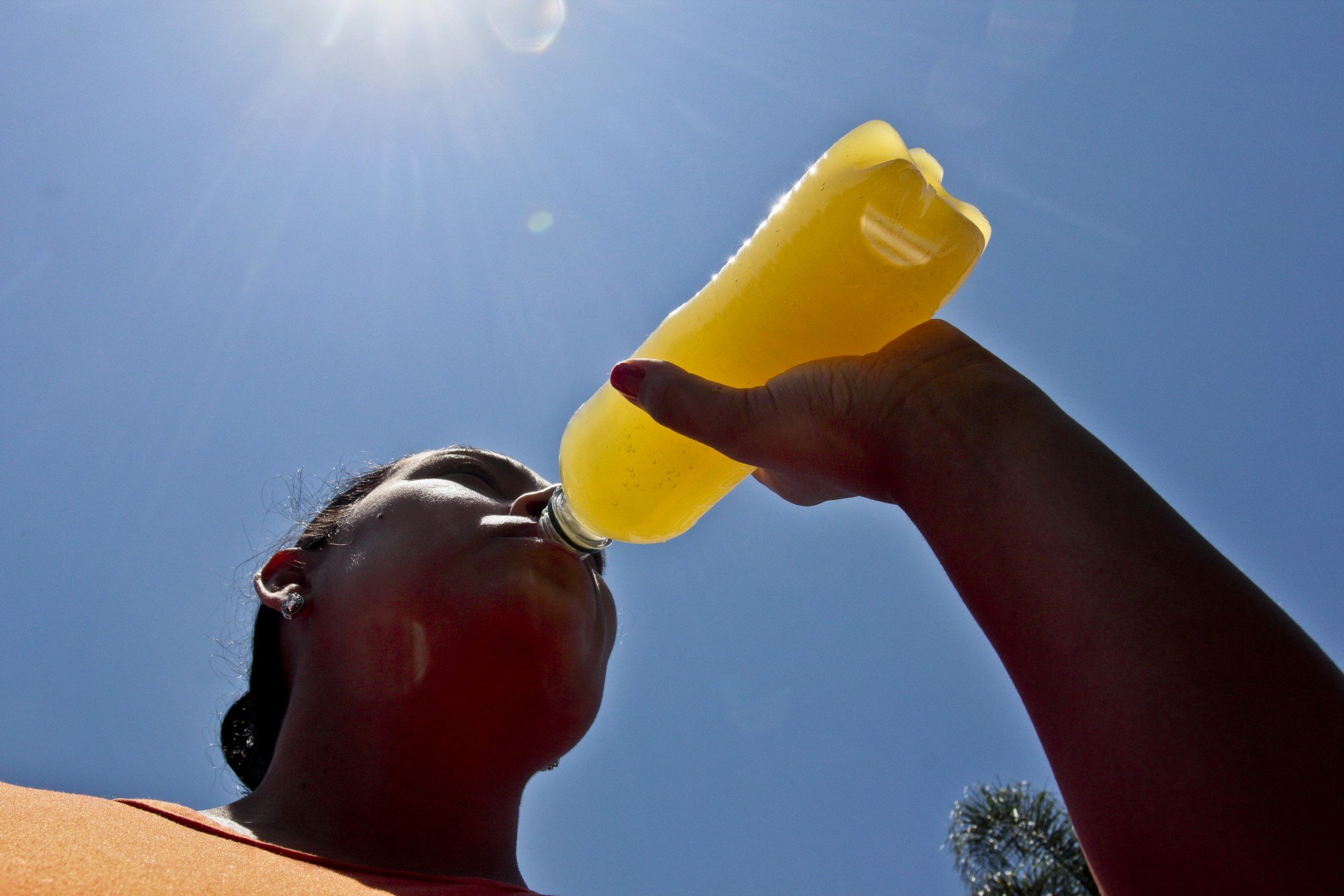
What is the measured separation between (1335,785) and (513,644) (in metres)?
1.72

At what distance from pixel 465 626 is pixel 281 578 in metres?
0.95

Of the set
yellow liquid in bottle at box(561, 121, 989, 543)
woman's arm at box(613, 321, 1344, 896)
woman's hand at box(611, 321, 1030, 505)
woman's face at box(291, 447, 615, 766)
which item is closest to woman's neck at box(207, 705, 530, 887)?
woman's face at box(291, 447, 615, 766)

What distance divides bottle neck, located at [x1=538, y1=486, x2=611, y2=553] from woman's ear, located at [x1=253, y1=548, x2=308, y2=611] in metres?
0.89

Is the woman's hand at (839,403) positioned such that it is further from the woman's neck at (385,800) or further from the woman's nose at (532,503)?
the woman's neck at (385,800)

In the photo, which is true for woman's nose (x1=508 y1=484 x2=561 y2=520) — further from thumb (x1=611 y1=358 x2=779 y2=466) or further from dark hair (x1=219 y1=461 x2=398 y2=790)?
thumb (x1=611 y1=358 x2=779 y2=466)

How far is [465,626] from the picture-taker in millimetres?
2041

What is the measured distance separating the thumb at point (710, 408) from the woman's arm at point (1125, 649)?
28 cm

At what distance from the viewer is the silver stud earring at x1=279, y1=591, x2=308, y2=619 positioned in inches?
92.9

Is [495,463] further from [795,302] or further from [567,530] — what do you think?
[795,302]

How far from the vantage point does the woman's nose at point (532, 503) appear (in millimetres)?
2426

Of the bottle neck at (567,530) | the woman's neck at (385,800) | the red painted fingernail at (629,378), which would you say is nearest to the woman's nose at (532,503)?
the bottle neck at (567,530)

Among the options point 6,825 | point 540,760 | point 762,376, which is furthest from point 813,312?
point 6,825

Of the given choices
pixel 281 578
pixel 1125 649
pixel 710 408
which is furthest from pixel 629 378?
pixel 281 578

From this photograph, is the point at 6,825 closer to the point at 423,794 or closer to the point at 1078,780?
the point at 423,794
